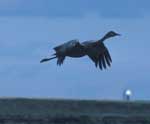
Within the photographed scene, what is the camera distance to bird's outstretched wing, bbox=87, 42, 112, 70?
1418 centimetres

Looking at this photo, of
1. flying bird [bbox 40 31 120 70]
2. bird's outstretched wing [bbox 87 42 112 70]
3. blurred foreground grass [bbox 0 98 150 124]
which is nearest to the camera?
flying bird [bbox 40 31 120 70]

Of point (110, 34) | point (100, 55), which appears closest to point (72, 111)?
point (100, 55)

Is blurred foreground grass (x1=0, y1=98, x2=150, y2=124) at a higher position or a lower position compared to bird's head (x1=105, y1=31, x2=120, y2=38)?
lower

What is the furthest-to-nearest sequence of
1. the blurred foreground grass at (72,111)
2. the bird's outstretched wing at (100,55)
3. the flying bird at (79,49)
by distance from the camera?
the blurred foreground grass at (72,111)
the bird's outstretched wing at (100,55)
the flying bird at (79,49)

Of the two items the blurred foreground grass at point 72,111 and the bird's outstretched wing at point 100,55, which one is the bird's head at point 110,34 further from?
the blurred foreground grass at point 72,111

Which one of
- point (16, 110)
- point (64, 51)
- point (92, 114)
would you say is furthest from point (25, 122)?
point (64, 51)

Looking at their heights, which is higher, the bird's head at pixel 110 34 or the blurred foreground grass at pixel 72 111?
the bird's head at pixel 110 34

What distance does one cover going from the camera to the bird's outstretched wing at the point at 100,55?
1418cm

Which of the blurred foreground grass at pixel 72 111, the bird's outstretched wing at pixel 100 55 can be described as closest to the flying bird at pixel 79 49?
the bird's outstretched wing at pixel 100 55

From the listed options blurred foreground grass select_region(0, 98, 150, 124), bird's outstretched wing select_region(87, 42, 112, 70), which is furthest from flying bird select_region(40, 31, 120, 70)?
blurred foreground grass select_region(0, 98, 150, 124)

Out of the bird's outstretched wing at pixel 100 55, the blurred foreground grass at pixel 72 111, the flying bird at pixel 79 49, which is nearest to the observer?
the flying bird at pixel 79 49

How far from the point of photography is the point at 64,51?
12781mm

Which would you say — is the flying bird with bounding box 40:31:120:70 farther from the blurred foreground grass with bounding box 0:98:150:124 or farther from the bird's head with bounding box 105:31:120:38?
the blurred foreground grass with bounding box 0:98:150:124

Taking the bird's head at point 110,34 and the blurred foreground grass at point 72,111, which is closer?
the bird's head at point 110,34
